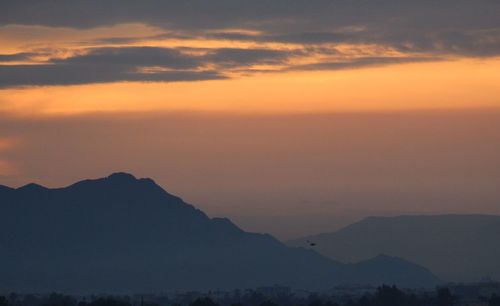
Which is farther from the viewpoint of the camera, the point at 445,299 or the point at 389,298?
the point at 445,299

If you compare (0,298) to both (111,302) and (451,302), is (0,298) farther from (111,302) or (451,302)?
(451,302)

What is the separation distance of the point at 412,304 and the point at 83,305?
1867 inches

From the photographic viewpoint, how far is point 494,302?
179m

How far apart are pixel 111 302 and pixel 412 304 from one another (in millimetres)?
46796

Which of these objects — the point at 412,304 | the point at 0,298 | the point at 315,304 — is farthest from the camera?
the point at 412,304

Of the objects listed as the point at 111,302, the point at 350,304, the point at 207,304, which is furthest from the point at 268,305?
the point at 350,304

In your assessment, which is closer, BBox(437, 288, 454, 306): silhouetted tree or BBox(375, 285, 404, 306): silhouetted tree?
BBox(375, 285, 404, 306): silhouetted tree

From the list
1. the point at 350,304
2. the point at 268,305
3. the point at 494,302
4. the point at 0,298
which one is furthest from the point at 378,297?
the point at 0,298

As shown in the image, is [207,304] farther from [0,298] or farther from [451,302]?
[451,302]

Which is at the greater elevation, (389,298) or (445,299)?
(445,299)

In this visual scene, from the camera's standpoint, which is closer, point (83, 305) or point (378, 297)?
point (83, 305)

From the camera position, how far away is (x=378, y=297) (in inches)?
7520

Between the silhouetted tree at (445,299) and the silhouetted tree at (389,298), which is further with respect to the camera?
the silhouetted tree at (445,299)

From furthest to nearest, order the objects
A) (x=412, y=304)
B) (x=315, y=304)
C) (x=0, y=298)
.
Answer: (x=412, y=304) < (x=315, y=304) < (x=0, y=298)
